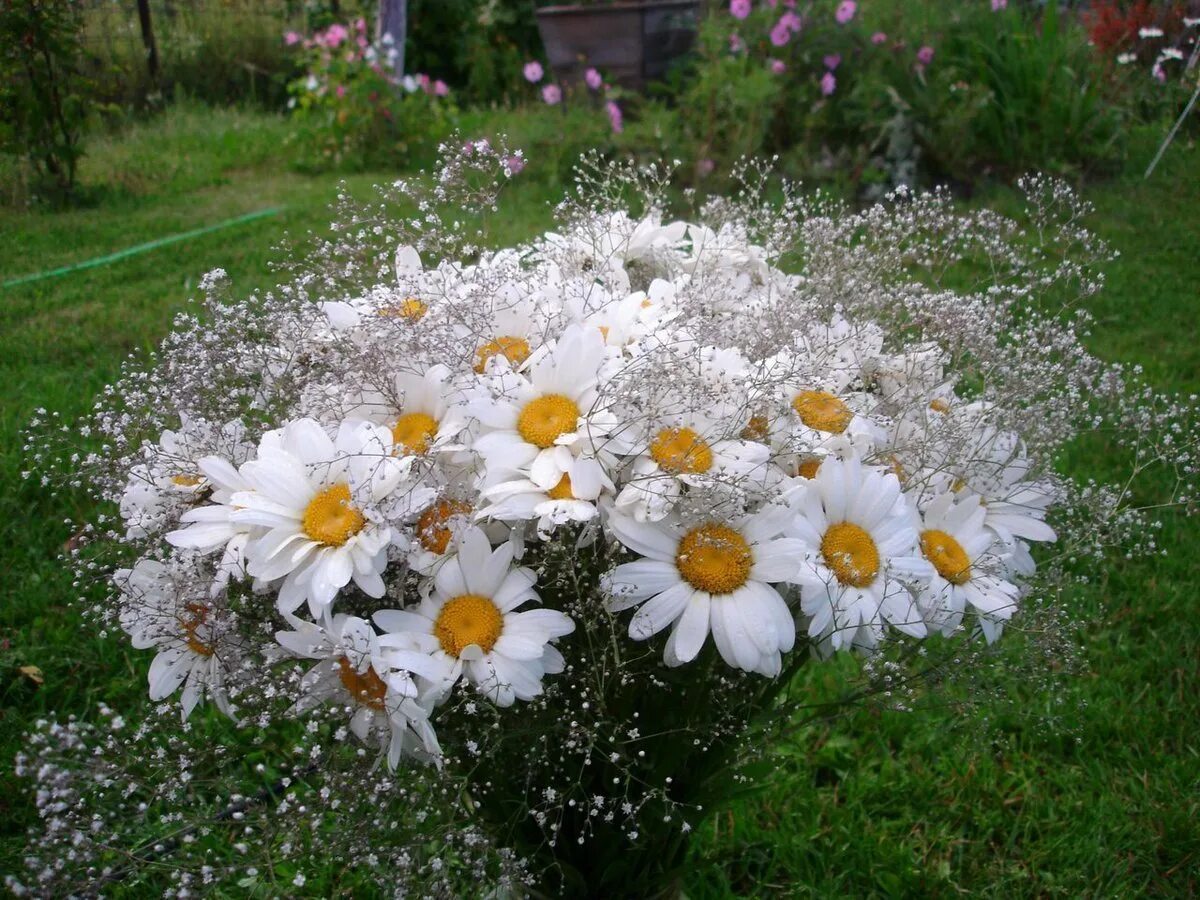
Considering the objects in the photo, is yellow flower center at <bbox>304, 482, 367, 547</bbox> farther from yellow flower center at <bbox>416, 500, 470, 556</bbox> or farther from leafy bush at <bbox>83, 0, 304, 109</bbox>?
leafy bush at <bbox>83, 0, 304, 109</bbox>

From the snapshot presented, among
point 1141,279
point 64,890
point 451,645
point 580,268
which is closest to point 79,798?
point 64,890

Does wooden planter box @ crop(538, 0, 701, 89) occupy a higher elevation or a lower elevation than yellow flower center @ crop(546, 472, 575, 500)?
lower

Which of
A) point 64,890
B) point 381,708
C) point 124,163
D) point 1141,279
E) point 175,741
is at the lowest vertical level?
point 124,163

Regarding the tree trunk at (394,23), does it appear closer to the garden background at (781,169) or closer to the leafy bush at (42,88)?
the garden background at (781,169)

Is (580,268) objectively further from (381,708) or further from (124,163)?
(124,163)

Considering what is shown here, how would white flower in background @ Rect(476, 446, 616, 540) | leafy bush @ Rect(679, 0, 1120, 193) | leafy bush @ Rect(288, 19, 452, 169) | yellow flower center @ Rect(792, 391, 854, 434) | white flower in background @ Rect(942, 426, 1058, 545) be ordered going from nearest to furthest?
white flower in background @ Rect(476, 446, 616, 540), yellow flower center @ Rect(792, 391, 854, 434), white flower in background @ Rect(942, 426, 1058, 545), leafy bush @ Rect(679, 0, 1120, 193), leafy bush @ Rect(288, 19, 452, 169)

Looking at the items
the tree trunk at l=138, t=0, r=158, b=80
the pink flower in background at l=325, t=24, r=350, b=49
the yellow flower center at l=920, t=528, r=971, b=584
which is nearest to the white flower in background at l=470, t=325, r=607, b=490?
the yellow flower center at l=920, t=528, r=971, b=584

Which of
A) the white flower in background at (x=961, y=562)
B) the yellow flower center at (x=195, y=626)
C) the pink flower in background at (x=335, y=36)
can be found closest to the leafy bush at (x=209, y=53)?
the pink flower in background at (x=335, y=36)
